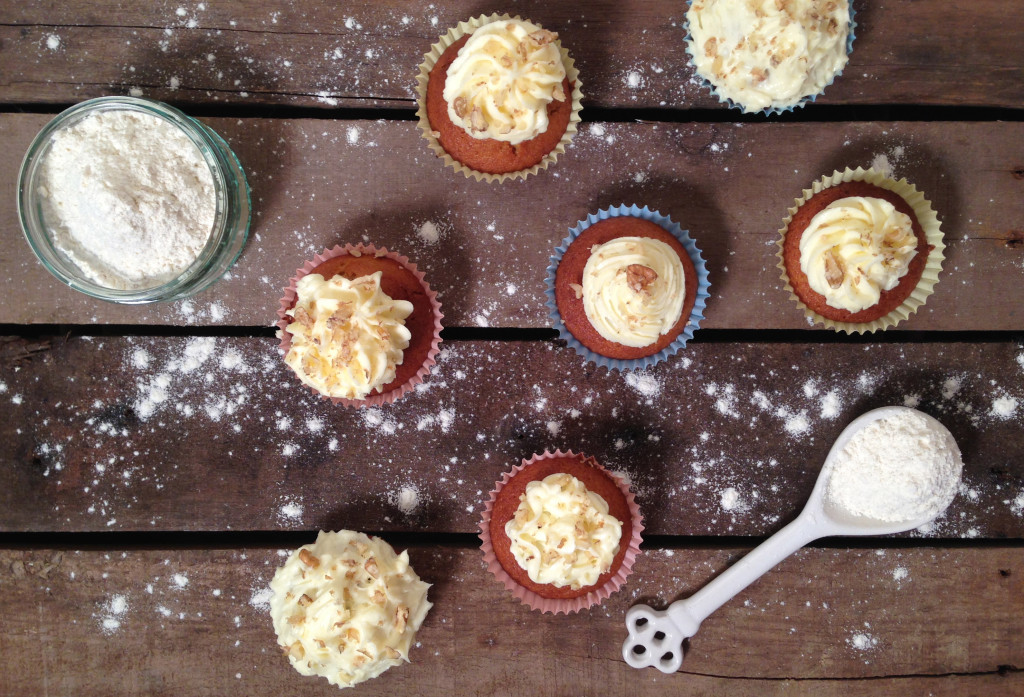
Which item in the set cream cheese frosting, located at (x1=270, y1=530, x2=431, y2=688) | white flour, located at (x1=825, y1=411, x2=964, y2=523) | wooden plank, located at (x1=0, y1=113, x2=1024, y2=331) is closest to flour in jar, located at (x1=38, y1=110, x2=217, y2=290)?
wooden plank, located at (x1=0, y1=113, x2=1024, y2=331)

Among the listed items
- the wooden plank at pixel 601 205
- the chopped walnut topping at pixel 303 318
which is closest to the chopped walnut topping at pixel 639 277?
the wooden plank at pixel 601 205

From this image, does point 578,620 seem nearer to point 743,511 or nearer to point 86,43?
point 743,511

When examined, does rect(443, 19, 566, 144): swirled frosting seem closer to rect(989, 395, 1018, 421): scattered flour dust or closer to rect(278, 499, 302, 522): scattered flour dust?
rect(278, 499, 302, 522): scattered flour dust

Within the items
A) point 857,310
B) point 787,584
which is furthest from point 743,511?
point 857,310

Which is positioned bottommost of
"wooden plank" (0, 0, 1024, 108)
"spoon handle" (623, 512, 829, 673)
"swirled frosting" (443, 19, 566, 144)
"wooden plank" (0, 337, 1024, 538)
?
"spoon handle" (623, 512, 829, 673)

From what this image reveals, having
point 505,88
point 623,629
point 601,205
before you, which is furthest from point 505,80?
point 623,629

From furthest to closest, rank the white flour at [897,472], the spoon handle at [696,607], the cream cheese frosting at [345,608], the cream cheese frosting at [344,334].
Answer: the spoon handle at [696,607]
the white flour at [897,472]
the cream cheese frosting at [345,608]
the cream cheese frosting at [344,334]

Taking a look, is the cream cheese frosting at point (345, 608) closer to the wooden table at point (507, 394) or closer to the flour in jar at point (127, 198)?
the wooden table at point (507, 394)
